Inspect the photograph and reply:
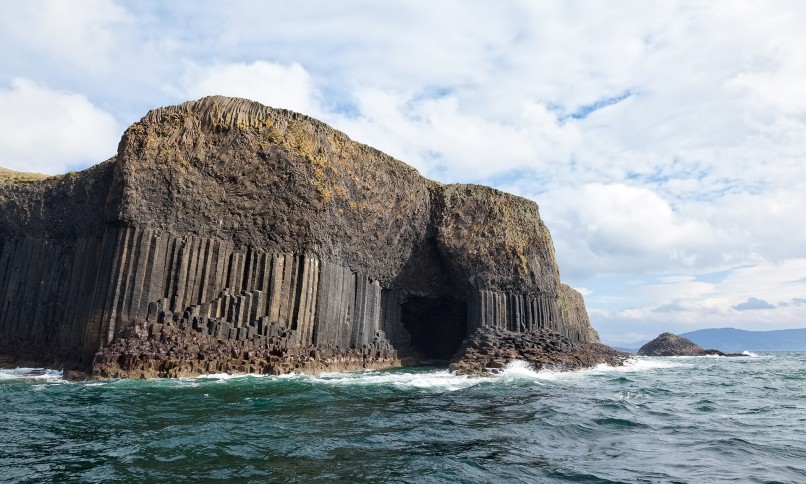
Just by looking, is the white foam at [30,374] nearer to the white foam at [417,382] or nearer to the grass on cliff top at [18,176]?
the white foam at [417,382]

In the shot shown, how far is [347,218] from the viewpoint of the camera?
31.2 meters

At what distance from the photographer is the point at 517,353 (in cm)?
3238

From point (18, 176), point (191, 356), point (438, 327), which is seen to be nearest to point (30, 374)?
point (191, 356)

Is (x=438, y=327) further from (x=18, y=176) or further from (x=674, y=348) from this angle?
(x=674, y=348)

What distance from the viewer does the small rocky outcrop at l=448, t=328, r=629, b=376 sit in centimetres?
2981

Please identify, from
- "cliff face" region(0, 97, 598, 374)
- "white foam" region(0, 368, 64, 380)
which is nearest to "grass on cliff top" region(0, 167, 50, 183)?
"cliff face" region(0, 97, 598, 374)

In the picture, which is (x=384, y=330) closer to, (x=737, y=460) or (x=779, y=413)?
(x=779, y=413)

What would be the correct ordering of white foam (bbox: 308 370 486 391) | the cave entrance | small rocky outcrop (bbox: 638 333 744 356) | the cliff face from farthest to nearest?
small rocky outcrop (bbox: 638 333 744 356) → the cave entrance → the cliff face → white foam (bbox: 308 370 486 391)

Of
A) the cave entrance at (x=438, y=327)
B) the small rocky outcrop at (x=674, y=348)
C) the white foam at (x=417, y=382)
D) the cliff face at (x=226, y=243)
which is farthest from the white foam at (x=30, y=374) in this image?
the small rocky outcrop at (x=674, y=348)

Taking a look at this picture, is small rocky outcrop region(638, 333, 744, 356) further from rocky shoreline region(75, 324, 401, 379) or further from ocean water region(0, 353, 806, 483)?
rocky shoreline region(75, 324, 401, 379)

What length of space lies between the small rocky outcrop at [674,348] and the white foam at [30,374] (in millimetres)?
76032

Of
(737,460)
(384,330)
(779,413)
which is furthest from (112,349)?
(779,413)

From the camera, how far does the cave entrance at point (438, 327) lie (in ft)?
132

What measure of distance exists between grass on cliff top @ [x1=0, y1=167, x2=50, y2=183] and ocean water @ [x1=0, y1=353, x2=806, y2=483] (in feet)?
55.8
